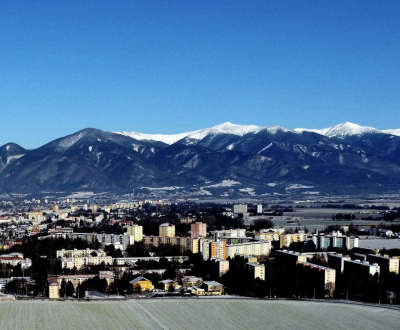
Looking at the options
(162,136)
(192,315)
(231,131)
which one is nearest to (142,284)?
(192,315)

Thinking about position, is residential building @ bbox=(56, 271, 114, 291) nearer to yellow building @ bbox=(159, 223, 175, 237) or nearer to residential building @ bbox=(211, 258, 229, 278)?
residential building @ bbox=(211, 258, 229, 278)

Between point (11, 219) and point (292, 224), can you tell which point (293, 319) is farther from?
point (11, 219)

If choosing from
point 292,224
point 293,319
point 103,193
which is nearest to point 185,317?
point 293,319

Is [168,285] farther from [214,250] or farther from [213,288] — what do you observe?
[214,250]

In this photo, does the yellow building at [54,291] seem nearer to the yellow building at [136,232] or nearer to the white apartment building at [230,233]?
the white apartment building at [230,233]

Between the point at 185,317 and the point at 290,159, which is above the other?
the point at 290,159

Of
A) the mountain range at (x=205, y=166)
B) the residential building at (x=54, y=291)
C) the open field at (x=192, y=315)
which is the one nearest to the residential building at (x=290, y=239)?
the open field at (x=192, y=315)

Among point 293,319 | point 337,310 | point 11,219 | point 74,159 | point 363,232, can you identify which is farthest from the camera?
point 74,159
